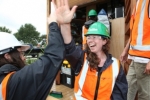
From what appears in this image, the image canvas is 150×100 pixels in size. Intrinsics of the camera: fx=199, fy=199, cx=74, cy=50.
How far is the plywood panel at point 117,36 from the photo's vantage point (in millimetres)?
3775

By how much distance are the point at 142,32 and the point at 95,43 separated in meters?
0.51

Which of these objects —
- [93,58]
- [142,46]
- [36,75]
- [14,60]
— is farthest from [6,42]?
[142,46]

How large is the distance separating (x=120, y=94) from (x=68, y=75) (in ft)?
11.0

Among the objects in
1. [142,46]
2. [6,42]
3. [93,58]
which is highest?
[6,42]

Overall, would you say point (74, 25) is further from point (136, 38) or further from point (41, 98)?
point (41, 98)

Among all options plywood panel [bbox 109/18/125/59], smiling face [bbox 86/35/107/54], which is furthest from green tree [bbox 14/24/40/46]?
smiling face [bbox 86/35/107/54]

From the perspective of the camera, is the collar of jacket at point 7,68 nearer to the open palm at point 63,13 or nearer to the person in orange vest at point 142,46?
the open palm at point 63,13

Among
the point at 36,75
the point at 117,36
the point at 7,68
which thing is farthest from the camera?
the point at 117,36

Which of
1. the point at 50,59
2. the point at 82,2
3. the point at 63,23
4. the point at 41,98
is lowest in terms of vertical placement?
the point at 41,98

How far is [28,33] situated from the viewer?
70.7m

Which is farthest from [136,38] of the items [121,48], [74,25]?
[74,25]

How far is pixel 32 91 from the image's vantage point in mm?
1235

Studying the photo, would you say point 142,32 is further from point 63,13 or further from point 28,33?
point 28,33

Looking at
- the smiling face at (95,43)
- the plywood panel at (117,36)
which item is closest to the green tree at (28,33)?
the plywood panel at (117,36)
